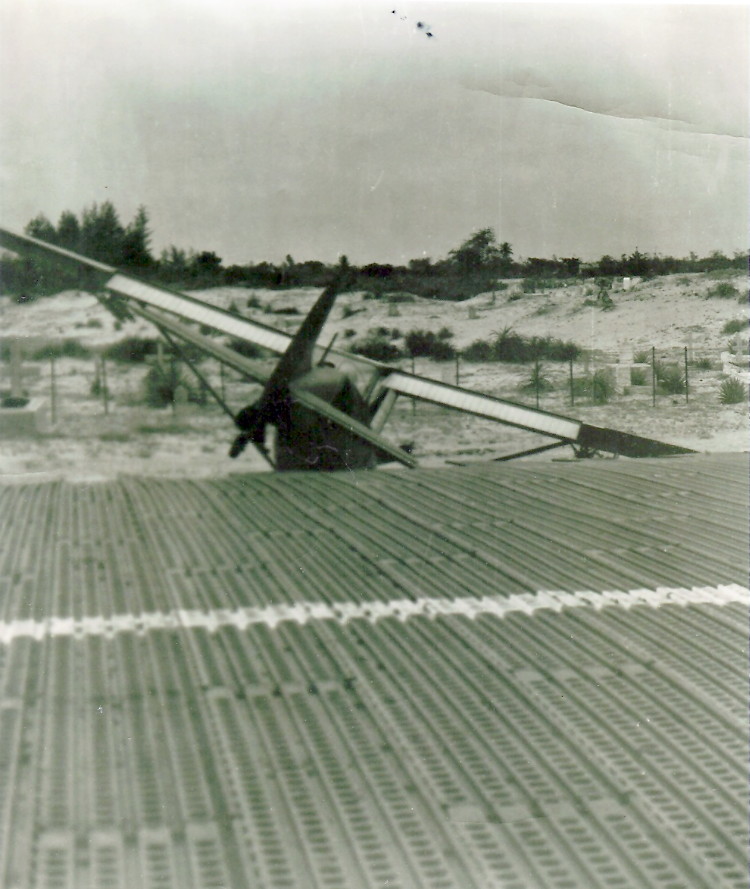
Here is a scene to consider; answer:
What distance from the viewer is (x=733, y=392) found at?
1195 centimetres

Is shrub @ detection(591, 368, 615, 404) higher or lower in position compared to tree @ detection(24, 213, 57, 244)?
lower

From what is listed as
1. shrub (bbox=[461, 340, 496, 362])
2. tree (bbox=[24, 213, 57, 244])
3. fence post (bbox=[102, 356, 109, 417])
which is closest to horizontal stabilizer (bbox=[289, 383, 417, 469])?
shrub (bbox=[461, 340, 496, 362])

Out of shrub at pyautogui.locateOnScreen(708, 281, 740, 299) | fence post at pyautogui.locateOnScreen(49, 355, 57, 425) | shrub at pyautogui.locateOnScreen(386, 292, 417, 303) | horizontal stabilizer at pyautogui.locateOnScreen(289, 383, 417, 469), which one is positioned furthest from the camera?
fence post at pyautogui.locateOnScreen(49, 355, 57, 425)

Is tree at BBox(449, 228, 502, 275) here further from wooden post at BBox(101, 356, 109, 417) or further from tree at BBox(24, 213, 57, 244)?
wooden post at BBox(101, 356, 109, 417)

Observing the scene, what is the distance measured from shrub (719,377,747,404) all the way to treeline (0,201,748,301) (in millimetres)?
1381

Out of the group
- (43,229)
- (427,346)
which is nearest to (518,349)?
(427,346)

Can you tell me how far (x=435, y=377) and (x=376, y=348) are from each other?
2211mm

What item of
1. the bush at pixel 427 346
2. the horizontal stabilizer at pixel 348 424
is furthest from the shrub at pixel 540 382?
the horizontal stabilizer at pixel 348 424

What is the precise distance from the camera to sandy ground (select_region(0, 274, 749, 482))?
37.6ft

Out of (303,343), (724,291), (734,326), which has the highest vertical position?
(724,291)

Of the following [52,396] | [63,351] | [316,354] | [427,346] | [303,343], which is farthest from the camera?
[63,351]

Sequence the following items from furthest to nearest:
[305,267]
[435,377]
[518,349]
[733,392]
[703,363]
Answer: [518,349] < [305,267] < [435,377] < [703,363] < [733,392]

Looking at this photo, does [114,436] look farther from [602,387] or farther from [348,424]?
[602,387]

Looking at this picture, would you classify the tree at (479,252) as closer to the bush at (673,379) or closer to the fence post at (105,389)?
the bush at (673,379)
